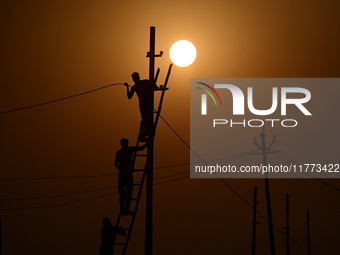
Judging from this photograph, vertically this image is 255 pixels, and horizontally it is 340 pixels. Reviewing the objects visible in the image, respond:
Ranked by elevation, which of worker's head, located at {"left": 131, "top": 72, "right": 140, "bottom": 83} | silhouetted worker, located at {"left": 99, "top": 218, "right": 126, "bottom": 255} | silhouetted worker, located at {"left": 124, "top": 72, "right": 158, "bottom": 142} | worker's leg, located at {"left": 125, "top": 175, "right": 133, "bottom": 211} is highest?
worker's head, located at {"left": 131, "top": 72, "right": 140, "bottom": 83}

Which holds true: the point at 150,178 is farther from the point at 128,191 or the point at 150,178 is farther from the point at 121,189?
the point at 121,189

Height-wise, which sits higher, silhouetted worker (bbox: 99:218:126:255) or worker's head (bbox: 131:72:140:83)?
worker's head (bbox: 131:72:140:83)

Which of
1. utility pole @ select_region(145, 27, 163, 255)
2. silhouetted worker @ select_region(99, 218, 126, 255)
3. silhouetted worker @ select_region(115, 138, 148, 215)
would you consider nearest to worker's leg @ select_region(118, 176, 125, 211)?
silhouetted worker @ select_region(115, 138, 148, 215)

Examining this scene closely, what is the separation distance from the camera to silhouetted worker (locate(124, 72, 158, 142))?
14.4 m

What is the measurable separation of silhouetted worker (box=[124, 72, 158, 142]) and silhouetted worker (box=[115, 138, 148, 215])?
1.92 feet

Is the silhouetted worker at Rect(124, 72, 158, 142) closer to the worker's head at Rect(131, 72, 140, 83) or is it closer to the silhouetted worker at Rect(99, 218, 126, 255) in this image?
the worker's head at Rect(131, 72, 140, 83)

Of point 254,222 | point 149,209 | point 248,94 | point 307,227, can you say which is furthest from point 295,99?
point 307,227

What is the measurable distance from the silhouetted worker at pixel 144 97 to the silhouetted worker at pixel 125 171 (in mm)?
585

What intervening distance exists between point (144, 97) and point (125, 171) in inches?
82.7

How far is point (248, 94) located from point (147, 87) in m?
11.4

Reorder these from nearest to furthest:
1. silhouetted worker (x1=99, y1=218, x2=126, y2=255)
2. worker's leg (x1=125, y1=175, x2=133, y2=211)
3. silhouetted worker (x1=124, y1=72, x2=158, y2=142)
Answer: silhouetted worker (x1=99, y1=218, x2=126, y2=255) → silhouetted worker (x1=124, y1=72, x2=158, y2=142) → worker's leg (x1=125, y1=175, x2=133, y2=211)

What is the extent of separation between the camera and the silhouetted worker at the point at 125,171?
14.8m

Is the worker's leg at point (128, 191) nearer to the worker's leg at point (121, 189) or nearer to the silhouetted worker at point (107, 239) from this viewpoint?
the worker's leg at point (121, 189)

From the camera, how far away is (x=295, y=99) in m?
25.1
